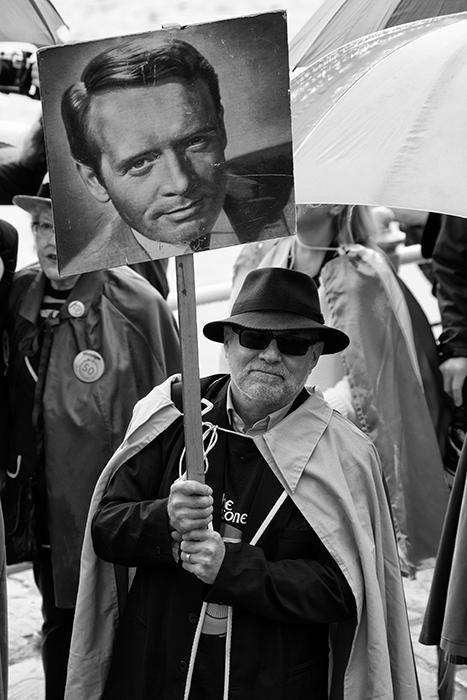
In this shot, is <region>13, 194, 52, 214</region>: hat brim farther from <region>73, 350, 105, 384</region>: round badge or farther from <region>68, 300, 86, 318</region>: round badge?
<region>73, 350, 105, 384</region>: round badge

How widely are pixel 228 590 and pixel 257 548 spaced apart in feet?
0.47

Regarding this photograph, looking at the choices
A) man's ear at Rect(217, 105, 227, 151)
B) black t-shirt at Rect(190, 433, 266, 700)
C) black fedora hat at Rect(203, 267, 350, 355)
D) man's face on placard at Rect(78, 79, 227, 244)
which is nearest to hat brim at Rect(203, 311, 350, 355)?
black fedora hat at Rect(203, 267, 350, 355)

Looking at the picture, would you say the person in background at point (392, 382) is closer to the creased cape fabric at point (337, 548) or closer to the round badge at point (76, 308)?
the round badge at point (76, 308)

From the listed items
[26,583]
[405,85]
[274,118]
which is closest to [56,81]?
[274,118]

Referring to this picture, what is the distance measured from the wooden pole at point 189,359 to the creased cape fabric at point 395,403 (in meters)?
1.80

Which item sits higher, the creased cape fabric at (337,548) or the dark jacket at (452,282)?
the dark jacket at (452,282)

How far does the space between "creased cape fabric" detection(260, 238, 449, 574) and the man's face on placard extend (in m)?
1.88

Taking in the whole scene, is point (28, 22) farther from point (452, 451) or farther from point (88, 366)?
point (452, 451)

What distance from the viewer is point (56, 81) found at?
97.6 inches

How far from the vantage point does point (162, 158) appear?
8.54 feet

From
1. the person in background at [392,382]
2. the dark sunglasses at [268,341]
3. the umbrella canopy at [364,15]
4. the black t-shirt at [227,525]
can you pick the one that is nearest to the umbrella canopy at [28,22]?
the umbrella canopy at [364,15]

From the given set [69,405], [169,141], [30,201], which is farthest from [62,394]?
[169,141]

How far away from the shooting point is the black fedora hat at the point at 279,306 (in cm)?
301

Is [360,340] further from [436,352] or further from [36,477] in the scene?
[36,477]
